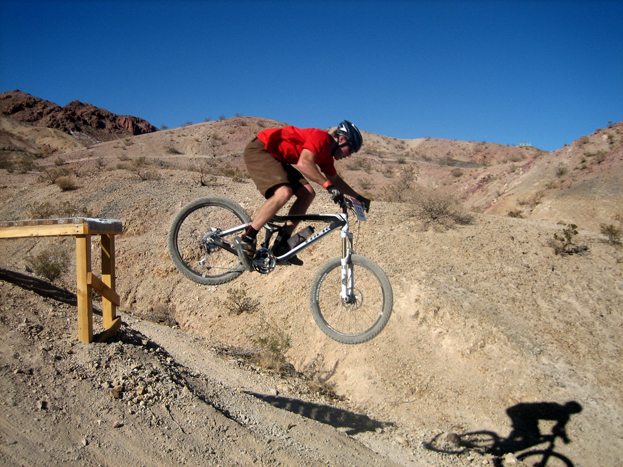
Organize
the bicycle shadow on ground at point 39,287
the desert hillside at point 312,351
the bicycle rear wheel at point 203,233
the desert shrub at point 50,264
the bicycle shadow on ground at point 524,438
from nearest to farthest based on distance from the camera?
the desert hillside at point 312,351
the bicycle rear wheel at point 203,233
the bicycle shadow on ground at point 39,287
the bicycle shadow on ground at point 524,438
the desert shrub at point 50,264

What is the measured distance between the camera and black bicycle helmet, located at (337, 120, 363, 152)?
4734 mm

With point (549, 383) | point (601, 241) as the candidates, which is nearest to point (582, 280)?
point (601, 241)

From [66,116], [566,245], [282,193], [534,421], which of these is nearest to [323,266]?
[282,193]

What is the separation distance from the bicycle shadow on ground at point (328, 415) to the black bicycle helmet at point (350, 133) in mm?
5444

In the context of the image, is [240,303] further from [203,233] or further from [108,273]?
[108,273]

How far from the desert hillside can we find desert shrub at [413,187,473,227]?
226mm

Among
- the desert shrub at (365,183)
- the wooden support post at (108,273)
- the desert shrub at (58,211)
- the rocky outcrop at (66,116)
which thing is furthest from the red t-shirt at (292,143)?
the rocky outcrop at (66,116)

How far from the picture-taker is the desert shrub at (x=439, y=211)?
14.2m

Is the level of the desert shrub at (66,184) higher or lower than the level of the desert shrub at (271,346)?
higher

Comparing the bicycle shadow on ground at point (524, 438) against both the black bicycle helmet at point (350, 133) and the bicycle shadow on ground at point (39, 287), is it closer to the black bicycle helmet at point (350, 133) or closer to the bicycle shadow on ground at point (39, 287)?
the black bicycle helmet at point (350, 133)

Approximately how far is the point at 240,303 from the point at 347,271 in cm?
745

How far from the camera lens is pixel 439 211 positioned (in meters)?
14.3

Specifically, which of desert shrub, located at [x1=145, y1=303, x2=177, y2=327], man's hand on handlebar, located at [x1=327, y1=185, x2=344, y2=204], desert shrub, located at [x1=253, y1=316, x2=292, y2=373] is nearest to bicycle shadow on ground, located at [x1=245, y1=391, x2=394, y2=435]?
desert shrub, located at [x1=253, y1=316, x2=292, y2=373]

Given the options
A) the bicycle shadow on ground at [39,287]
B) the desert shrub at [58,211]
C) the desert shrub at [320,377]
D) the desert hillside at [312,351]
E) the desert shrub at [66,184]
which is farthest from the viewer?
the desert shrub at [66,184]
